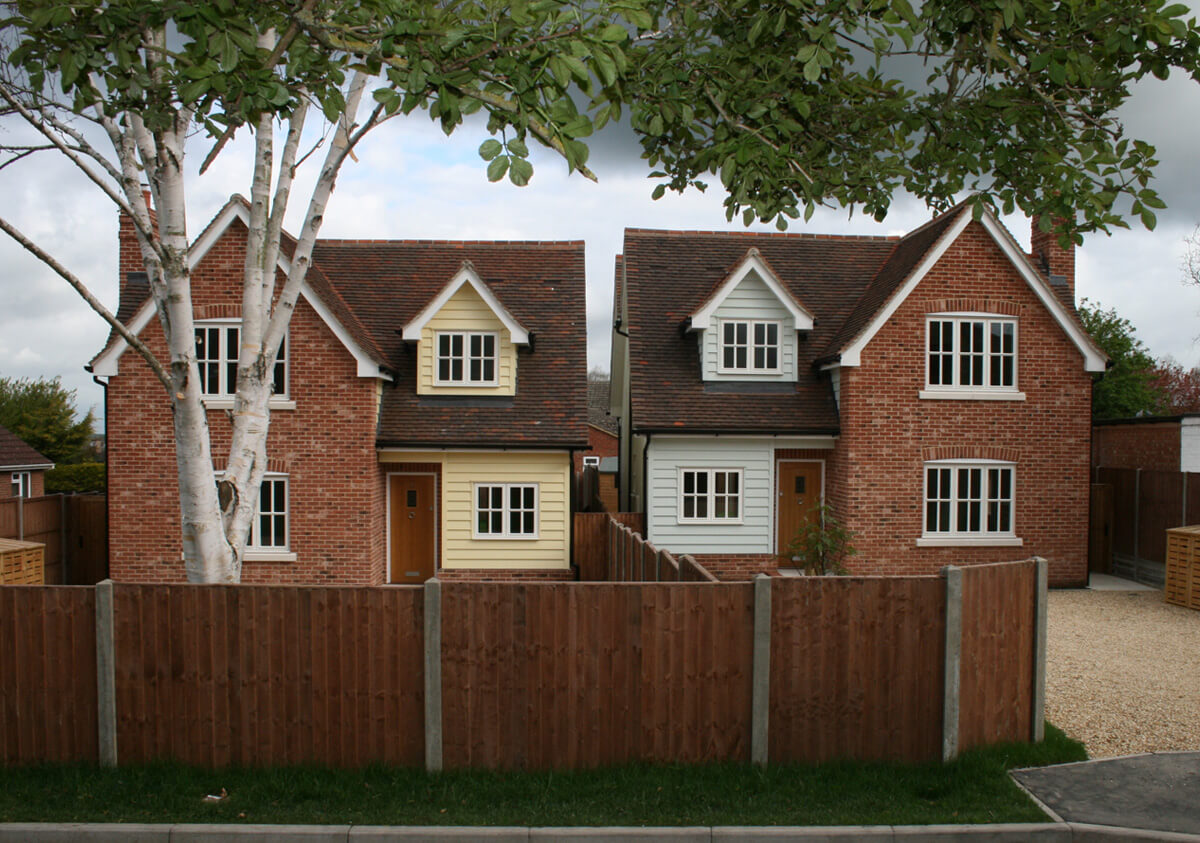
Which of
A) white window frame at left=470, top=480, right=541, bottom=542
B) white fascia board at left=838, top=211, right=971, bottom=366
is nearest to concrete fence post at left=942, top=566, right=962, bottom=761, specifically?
white fascia board at left=838, top=211, right=971, bottom=366

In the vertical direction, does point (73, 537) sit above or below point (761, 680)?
Result: below

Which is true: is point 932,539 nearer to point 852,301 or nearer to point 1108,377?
point 852,301

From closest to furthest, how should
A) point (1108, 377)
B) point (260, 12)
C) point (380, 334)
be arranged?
point (260, 12)
point (380, 334)
point (1108, 377)

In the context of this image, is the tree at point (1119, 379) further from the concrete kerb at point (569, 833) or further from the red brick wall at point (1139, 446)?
the concrete kerb at point (569, 833)

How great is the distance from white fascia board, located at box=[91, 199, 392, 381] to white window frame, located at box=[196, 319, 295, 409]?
0.89m

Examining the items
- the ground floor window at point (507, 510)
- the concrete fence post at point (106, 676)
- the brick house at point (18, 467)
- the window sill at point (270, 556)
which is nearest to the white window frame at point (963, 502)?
the ground floor window at point (507, 510)

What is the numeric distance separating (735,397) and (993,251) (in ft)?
19.5

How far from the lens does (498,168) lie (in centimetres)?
455

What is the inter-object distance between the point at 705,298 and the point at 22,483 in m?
24.3

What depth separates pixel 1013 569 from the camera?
7.47 meters

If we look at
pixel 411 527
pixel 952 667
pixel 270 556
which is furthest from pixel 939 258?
pixel 270 556

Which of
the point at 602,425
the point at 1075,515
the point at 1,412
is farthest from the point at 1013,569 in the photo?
the point at 1,412

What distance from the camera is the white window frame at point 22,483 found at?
2727 centimetres

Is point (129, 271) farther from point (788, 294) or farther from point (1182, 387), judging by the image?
point (1182, 387)
